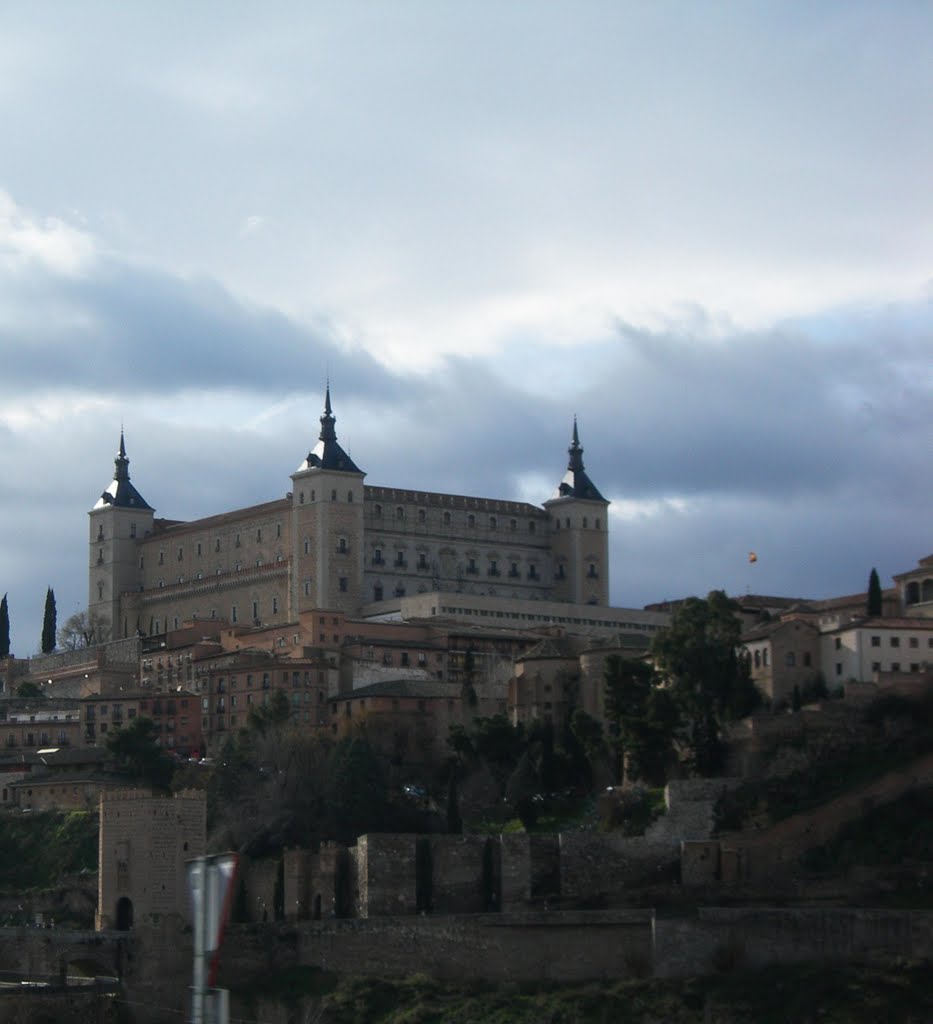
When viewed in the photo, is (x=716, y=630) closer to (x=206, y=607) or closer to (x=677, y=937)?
(x=677, y=937)

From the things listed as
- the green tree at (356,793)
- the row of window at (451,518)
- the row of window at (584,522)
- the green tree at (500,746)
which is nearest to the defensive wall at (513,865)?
the green tree at (356,793)

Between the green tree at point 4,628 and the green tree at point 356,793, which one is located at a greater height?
the green tree at point 4,628

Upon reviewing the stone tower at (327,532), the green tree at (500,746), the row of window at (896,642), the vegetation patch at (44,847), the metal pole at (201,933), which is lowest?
the metal pole at (201,933)

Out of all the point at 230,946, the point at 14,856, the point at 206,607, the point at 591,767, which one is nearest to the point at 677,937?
the point at 230,946

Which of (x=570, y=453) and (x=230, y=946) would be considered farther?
(x=570, y=453)

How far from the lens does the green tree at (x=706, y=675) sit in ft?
229

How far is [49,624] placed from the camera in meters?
126

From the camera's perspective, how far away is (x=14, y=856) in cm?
8600

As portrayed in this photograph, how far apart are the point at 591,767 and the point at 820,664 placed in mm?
8014

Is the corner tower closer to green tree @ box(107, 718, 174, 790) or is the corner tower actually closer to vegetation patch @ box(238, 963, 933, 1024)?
green tree @ box(107, 718, 174, 790)

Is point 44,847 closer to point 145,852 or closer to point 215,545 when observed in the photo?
point 145,852

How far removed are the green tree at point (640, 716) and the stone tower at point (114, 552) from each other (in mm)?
54912

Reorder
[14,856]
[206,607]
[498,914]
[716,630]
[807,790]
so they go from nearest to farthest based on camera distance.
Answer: [498,914] < [807,790] < [716,630] < [14,856] < [206,607]

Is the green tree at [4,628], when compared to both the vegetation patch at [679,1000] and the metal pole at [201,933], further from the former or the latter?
the metal pole at [201,933]
